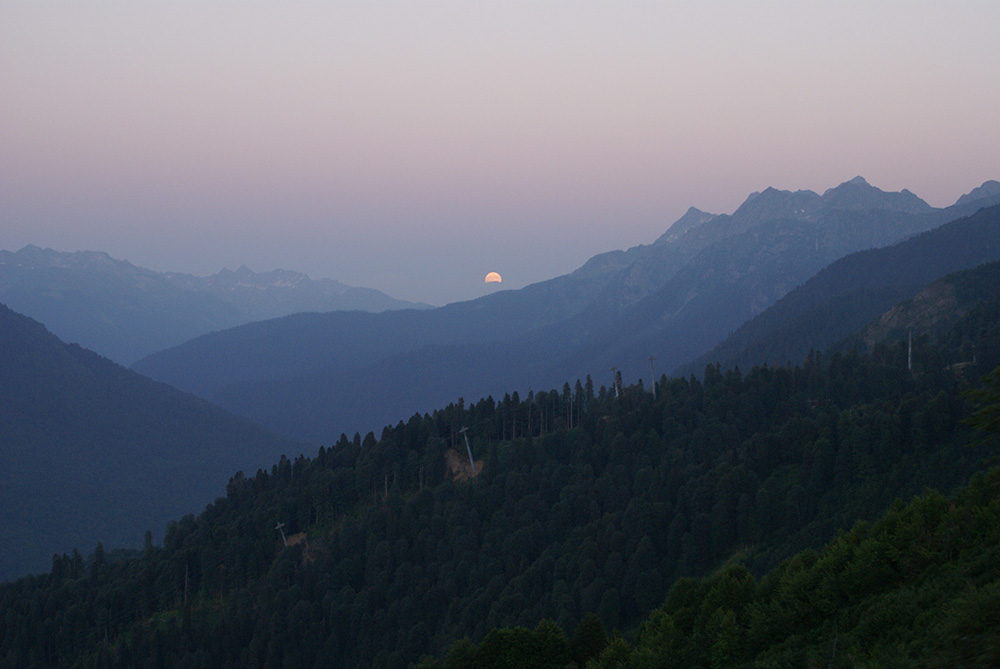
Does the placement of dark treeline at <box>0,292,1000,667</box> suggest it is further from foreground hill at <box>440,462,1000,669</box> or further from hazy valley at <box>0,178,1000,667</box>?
foreground hill at <box>440,462,1000,669</box>

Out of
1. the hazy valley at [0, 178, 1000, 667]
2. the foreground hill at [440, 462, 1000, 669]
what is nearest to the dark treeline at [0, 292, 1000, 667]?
the hazy valley at [0, 178, 1000, 667]

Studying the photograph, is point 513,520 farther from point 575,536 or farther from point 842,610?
point 842,610

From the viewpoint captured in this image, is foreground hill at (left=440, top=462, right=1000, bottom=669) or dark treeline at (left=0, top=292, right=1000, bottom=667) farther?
dark treeline at (left=0, top=292, right=1000, bottom=667)

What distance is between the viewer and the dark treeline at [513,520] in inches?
4781

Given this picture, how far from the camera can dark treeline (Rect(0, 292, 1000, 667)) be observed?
398ft

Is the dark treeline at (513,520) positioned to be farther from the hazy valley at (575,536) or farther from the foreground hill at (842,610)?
the foreground hill at (842,610)

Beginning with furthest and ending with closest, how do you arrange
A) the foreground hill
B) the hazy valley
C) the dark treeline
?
the dark treeline → the hazy valley → the foreground hill

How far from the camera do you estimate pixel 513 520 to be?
14525cm

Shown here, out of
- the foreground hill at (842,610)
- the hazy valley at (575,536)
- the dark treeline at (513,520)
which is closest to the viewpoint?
the foreground hill at (842,610)

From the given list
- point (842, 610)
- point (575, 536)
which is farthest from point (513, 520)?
point (842, 610)

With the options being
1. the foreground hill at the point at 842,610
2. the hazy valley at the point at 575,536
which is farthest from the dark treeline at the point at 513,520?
the foreground hill at the point at 842,610

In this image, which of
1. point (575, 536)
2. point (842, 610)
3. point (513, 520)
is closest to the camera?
point (842, 610)

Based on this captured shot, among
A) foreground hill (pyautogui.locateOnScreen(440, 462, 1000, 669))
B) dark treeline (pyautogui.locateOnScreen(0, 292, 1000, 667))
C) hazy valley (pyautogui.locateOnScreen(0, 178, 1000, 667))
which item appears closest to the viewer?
foreground hill (pyautogui.locateOnScreen(440, 462, 1000, 669))

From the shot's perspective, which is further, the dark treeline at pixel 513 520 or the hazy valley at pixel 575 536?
the dark treeline at pixel 513 520
